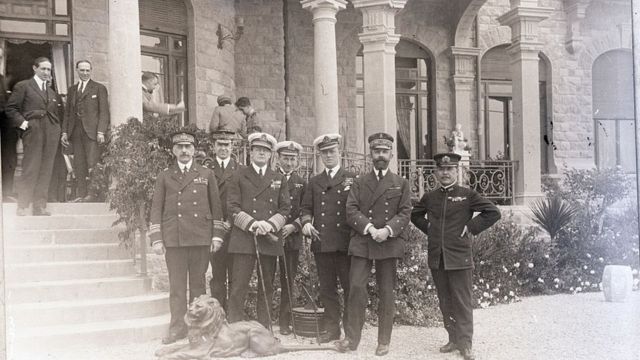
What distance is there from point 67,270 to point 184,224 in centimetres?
158

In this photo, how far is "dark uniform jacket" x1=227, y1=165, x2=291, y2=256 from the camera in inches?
267

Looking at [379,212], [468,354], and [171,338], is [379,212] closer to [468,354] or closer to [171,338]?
[468,354]

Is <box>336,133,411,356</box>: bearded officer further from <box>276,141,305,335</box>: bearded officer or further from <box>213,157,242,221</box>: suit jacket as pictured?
<box>213,157,242,221</box>: suit jacket

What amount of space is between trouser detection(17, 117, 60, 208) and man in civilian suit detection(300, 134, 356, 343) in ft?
10.4

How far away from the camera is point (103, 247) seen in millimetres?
7641

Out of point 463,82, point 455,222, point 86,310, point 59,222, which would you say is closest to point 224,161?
point 86,310

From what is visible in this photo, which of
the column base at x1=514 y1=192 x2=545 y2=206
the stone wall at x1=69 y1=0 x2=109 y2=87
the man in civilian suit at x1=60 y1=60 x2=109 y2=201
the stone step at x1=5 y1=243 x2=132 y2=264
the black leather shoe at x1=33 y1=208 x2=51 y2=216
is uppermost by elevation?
the stone wall at x1=69 y1=0 x2=109 y2=87

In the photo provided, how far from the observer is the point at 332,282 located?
698cm

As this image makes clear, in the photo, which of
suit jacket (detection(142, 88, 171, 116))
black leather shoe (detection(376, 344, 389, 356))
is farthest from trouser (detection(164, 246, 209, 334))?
suit jacket (detection(142, 88, 171, 116))

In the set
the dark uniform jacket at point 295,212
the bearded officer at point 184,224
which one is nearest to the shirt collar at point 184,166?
the bearded officer at point 184,224

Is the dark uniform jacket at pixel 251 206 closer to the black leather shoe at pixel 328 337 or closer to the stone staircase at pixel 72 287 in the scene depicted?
the black leather shoe at pixel 328 337

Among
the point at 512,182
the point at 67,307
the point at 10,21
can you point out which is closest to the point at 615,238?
the point at 512,182

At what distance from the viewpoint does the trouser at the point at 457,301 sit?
649 centimetres

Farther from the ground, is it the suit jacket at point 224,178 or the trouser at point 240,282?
the suit jacket at point 224,178
